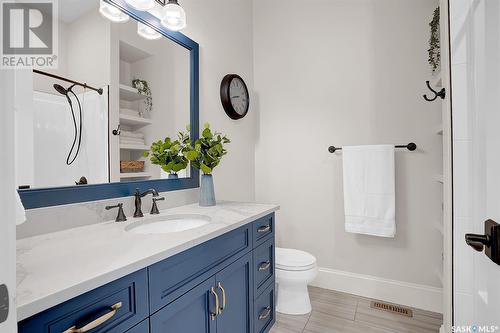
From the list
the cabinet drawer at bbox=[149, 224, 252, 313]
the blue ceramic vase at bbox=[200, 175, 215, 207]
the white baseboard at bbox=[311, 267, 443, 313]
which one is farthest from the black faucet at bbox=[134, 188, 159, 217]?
the white baseboard at bbox=[311, 267, 443, 313]

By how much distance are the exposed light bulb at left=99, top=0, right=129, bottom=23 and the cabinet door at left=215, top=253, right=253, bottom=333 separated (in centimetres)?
138

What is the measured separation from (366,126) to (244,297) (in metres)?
1.65

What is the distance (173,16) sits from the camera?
4.72 ft

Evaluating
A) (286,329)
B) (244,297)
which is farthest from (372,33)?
(286,329)

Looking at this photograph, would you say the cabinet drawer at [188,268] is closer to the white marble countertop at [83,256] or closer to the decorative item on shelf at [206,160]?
the white marble countertop at [83,256]

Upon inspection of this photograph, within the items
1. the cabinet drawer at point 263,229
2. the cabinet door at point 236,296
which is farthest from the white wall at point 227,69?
the cabinet door at point 236,296

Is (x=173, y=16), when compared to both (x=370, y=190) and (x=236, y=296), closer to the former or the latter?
(x=236, y=296)

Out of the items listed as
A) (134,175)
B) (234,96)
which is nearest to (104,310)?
(134,175)

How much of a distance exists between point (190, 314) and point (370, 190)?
64.0 inches

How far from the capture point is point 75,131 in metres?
1.12

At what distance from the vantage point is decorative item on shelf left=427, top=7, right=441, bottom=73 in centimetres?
166

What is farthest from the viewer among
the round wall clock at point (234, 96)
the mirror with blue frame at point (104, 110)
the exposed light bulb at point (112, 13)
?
the round wall clock at point (234, 96)

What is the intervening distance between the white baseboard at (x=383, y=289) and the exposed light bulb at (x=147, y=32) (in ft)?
7.42

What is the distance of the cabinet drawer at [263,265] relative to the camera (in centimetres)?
141
